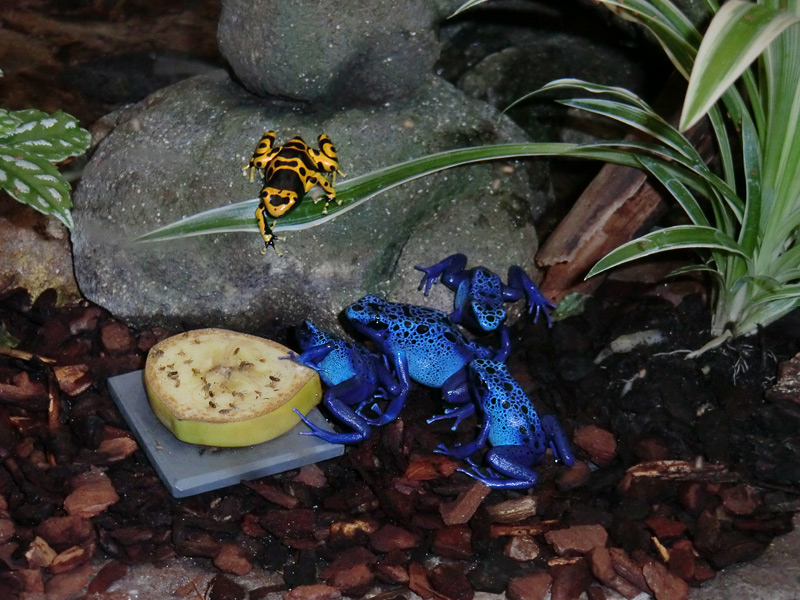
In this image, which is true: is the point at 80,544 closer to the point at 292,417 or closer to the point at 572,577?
the point at 292,417

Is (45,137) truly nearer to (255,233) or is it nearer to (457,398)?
(255,233)

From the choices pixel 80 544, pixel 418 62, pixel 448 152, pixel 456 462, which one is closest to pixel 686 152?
pixel 448 152

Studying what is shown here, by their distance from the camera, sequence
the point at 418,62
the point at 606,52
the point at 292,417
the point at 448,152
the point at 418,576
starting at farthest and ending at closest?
1. the point at 606,52
2. the point at 418,62
3. the point at 448,152
4. the point at 292,417
5. the point at 418,576

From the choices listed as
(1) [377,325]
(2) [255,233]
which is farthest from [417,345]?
(2) [255,233]

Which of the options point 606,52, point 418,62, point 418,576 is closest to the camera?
point 418,576

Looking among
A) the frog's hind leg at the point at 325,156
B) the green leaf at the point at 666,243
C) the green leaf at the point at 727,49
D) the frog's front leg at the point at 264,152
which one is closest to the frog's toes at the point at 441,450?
the green leaf at the point at 666,243

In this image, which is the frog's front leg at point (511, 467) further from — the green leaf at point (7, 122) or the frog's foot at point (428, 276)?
the green leaf at point (7, 122)

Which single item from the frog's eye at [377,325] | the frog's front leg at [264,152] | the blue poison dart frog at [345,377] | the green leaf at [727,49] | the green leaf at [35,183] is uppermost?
the green leaf at [727,49]
